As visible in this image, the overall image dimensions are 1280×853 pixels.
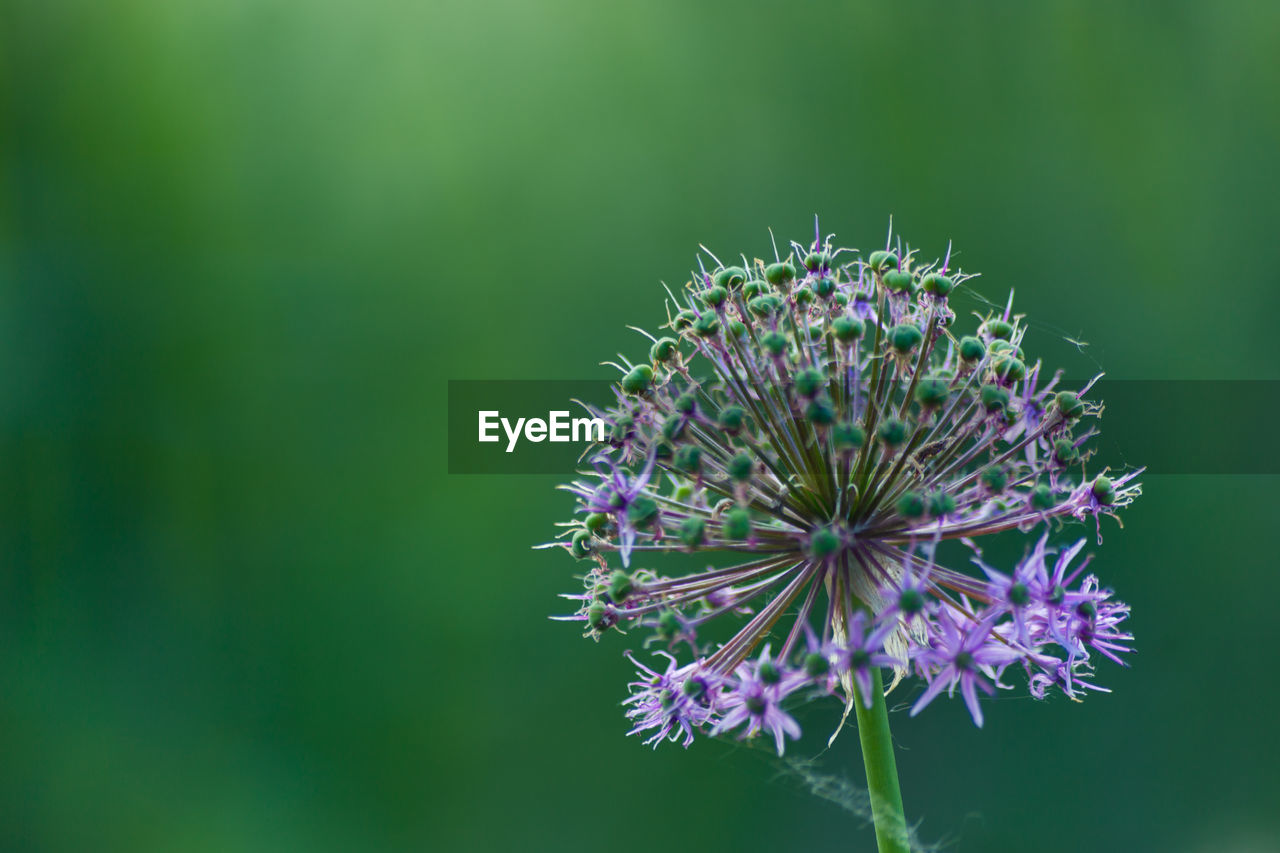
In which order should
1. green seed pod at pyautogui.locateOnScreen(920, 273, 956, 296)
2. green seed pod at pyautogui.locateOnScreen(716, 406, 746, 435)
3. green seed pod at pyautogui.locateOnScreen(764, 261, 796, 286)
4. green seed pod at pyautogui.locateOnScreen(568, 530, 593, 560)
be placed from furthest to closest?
green seed pod at pyautogui.locateOnScreen(764, 261, 796, 286)
green seed pod at pyautogui.locateOnScreen(920, 273, 956, 296)
green seed pod at pyautogui.locateOnScreen(568, 530, 593, 560)
green seed pod at pyautogui.locateOnScreen(716, 406, 746, 435)

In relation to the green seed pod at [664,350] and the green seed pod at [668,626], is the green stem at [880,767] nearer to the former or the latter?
the green seed pod at [668,626]

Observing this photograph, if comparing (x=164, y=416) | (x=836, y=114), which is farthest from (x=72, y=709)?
(x=836, y=114)

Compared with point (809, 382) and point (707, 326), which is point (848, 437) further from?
point (707, 326)

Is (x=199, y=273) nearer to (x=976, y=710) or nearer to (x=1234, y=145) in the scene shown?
(x=976, y=710)

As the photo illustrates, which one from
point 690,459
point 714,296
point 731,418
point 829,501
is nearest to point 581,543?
point 690,459

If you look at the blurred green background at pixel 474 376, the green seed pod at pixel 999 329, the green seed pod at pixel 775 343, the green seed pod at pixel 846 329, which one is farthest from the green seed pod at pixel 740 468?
the blurred green background at pixel 474 376

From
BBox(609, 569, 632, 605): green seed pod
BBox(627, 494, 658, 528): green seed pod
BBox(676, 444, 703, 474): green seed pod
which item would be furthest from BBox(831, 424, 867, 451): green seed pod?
BBox(609, 569, 632, 605): green seed pod

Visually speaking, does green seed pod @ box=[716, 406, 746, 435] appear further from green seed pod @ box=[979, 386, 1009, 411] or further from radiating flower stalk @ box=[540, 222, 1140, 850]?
green seed pod @ box=[979, 386, 1009, 411]
